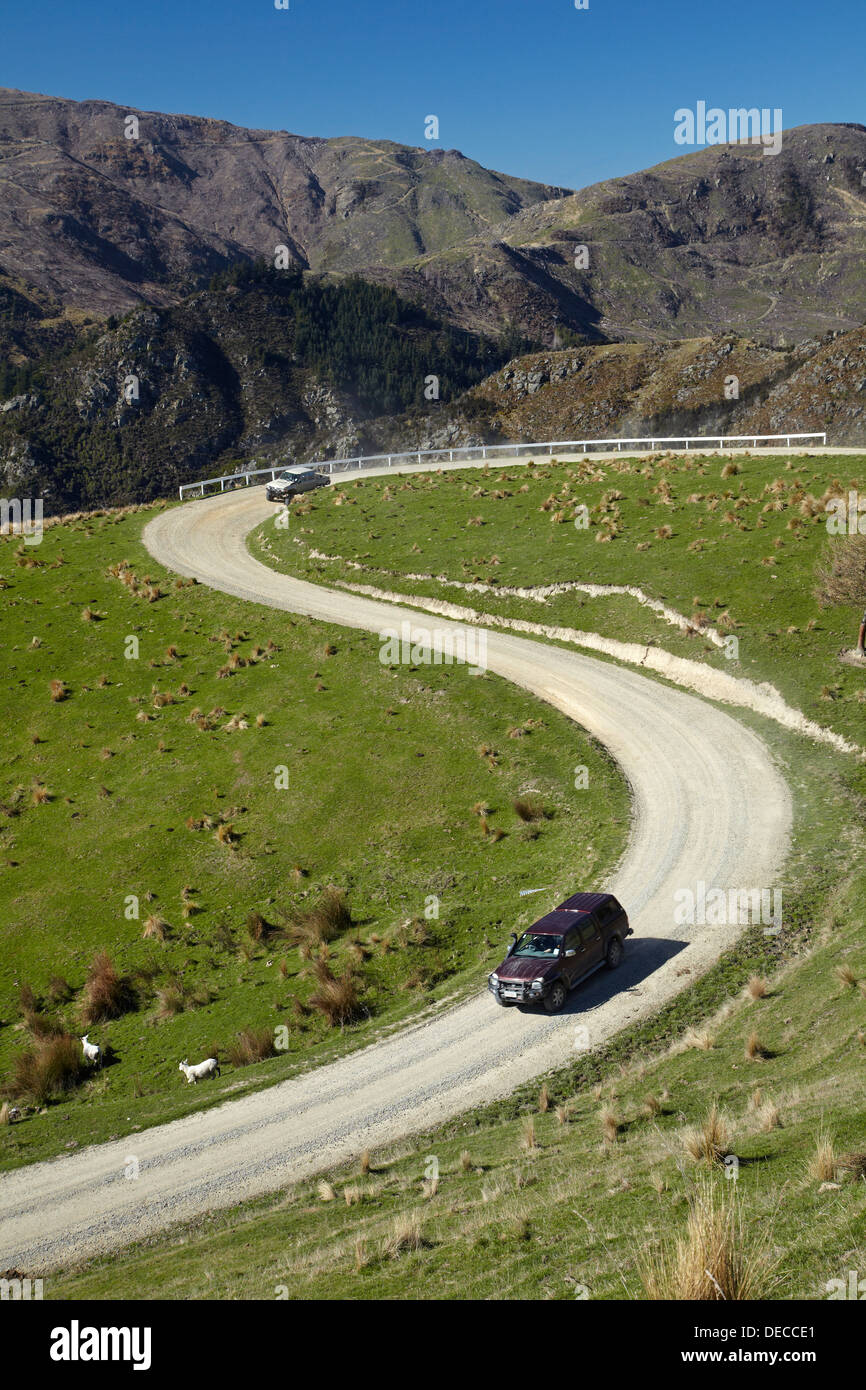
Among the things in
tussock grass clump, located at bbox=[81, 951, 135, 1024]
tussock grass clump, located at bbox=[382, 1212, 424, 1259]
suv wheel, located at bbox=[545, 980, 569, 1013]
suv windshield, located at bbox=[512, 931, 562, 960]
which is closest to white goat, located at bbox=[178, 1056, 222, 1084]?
tussock grass clump, located at bbox=[81, 951, 135, 1024]

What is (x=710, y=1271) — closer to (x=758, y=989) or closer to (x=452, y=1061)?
(x=452, y=1061)

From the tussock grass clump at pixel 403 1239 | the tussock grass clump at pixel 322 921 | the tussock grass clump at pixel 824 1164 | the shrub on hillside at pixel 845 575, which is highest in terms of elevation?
the shrub on hillside at pixel 845 575

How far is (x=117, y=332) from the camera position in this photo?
17075 cm

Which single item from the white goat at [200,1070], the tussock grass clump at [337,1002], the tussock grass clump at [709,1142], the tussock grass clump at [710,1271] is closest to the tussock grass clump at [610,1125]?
the tussock grass clump at [709,1142]

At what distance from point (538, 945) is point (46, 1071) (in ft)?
42.2

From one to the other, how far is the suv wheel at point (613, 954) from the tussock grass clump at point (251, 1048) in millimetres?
8773

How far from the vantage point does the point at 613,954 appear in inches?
915

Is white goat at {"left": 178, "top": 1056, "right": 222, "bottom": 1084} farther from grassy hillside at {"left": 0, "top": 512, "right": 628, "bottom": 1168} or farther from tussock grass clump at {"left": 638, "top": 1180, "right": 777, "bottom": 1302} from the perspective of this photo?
tussock grass clump at {"left": 638, "top": 1180, "right": 777, "bottom": 1302}

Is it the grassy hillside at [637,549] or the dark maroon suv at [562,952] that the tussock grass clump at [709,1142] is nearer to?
the dark maroon suv at [562,952]

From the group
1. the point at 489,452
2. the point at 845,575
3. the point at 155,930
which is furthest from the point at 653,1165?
the point at 489,452

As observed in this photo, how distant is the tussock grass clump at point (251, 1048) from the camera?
883 inches

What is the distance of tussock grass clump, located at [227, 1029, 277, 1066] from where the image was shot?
22438mm
